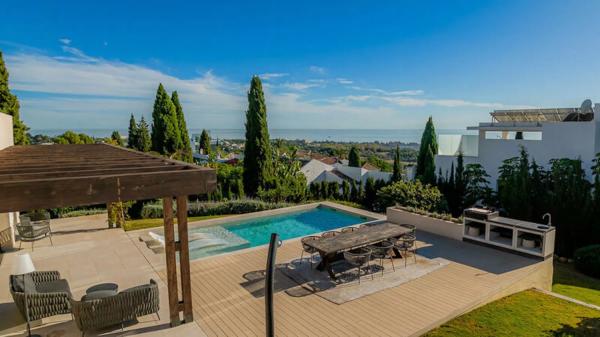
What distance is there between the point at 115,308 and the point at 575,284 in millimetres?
11894

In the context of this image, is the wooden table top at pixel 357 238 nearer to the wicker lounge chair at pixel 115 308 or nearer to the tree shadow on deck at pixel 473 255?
the tree shadow on deck at pixel 473 255

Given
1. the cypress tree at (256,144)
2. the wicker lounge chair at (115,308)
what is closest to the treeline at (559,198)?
the cypress tree at (256,144)

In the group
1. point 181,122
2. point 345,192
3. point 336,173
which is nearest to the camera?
point 345,192

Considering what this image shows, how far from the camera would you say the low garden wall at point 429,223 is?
10.5 metres

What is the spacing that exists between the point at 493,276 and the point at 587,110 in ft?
46.5

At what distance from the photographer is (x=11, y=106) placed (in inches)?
580

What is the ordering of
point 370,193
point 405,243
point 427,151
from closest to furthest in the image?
1. point 405,243
2. point 370,193
3. point 427,151

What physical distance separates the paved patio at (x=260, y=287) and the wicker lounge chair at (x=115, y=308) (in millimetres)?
268

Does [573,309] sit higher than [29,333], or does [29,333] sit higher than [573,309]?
[29,333]

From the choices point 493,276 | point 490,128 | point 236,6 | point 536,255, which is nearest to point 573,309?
point 493,276

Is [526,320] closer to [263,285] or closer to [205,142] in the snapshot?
[263,285]

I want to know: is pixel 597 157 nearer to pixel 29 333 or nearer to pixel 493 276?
pixel 493 276

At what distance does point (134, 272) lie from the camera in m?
7.62

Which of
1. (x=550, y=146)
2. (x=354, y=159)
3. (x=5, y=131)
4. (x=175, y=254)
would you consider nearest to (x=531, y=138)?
(x=550, y=146)
